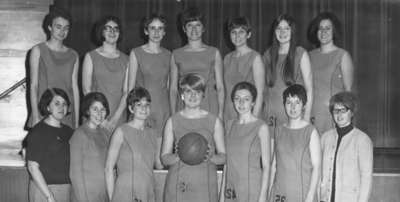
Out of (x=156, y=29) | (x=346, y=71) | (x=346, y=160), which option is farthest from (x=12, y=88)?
A: (x=346, y=160)

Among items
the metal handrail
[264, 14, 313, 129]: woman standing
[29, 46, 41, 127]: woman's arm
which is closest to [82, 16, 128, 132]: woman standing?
[29, 46, 41, 127]: woman's arm

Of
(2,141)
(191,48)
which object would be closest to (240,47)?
(191,48)

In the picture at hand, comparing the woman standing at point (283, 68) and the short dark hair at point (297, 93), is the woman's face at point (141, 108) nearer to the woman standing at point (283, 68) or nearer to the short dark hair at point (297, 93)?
the short dark hair at point (297, 93)

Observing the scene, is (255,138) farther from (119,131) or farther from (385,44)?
(385,44)

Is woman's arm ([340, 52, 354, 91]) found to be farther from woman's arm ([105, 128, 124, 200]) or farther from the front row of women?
woman's arm ([105, 128, 124, 200])

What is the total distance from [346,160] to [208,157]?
0.92 meters

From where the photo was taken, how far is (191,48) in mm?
5121

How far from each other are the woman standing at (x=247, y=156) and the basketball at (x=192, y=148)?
28cm

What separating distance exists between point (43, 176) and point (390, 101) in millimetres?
5658

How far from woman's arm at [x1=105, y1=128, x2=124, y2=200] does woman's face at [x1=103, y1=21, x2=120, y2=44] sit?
1066 mm

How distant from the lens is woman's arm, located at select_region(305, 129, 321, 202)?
4.11m

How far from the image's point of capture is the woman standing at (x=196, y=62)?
5.01 metres

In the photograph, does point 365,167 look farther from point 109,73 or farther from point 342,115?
point 109,73

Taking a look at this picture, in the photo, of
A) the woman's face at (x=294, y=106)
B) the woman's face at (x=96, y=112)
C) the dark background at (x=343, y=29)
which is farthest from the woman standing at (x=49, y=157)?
the dark background at (x=343, y=29)
